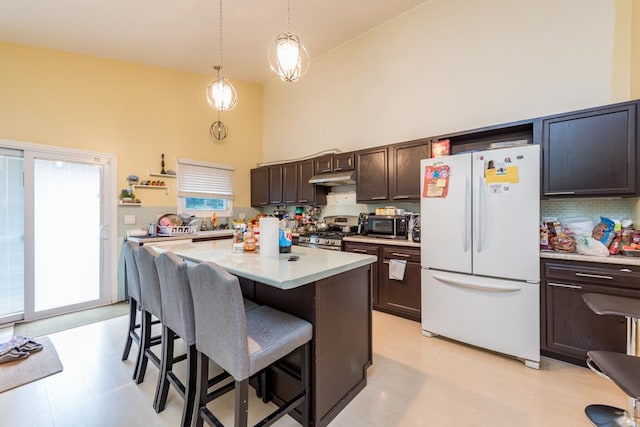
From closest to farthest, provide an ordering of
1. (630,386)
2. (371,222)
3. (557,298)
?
(630,386) → (557,298) → (371,222)

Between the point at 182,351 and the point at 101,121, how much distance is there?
3.46m

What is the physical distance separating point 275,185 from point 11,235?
11.6 ft

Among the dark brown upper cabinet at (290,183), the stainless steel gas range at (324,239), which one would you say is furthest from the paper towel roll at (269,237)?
the dark brown upper cabinet at (290,183)

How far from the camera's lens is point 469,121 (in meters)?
3.28

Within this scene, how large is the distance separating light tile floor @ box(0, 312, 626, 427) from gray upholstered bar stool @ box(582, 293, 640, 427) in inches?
5.0

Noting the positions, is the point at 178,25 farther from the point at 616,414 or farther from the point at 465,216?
the point at 616,414

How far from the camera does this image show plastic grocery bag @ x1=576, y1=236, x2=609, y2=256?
2199 mm

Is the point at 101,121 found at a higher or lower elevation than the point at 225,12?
lower

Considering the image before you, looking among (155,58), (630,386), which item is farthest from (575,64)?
(155,58)

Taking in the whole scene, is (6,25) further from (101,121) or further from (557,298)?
(557,298)

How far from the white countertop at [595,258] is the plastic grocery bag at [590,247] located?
0.07 metres

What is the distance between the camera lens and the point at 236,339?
49.2 inches

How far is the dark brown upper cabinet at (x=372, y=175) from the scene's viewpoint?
3703mm

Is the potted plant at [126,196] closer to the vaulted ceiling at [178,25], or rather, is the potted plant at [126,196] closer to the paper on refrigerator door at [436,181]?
the vaulted ceiling at [178,25]
